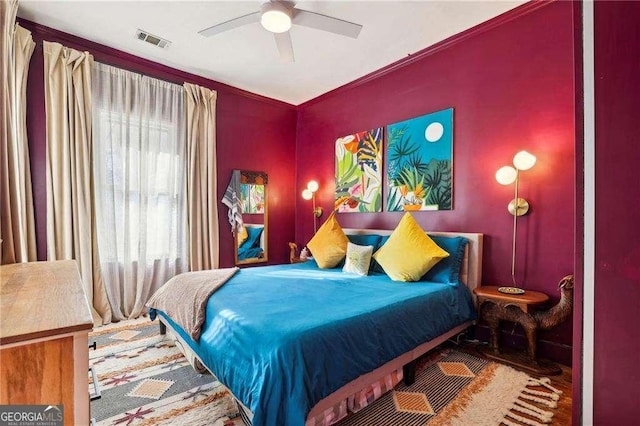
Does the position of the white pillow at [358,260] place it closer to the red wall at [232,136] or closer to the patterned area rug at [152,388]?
the patterned area rug at [152,388]

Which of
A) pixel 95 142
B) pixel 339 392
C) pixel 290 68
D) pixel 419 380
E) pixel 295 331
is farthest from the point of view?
pixel 290 68

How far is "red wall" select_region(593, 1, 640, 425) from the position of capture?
0.74 meters

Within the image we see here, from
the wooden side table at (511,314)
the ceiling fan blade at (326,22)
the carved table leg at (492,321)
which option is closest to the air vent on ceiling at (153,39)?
the ceiling fan blade at (326,22)

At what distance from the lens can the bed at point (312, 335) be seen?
129 centimetres

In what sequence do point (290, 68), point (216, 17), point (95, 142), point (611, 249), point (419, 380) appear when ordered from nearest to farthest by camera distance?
1. point (611, 249)
2. point (419, 380)
3. point (216, 17)
4. point (95, 142)
5. point (290, 68)

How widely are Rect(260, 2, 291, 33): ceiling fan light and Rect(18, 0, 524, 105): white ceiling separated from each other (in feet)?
1.21

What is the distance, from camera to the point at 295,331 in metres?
1.40

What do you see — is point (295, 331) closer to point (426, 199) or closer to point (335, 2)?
point (426, 199)

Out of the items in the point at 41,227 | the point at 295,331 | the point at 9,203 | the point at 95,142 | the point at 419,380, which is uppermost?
the point at 95,142

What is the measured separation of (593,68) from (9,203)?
3.21 m

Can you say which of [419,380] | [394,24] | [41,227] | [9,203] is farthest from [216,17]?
[419,380]

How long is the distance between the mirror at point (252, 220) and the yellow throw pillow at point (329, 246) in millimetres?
1128

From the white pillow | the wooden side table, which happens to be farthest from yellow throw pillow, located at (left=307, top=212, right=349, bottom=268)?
the wooden side table

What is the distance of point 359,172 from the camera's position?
12.4 feet
